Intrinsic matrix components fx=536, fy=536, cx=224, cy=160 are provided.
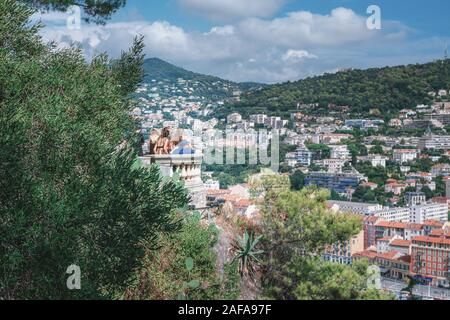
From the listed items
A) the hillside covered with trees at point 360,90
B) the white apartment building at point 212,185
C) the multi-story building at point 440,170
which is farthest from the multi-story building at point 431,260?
the hillside covered with trees at point 360,90

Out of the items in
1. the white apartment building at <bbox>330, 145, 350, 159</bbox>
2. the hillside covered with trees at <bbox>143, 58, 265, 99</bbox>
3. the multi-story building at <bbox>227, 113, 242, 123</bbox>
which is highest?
the hillside covered with trees at <bbox>143, 58, 265, 99</bbox>

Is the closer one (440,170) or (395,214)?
(395,214)

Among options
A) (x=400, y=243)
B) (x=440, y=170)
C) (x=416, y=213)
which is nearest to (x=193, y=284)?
(x=400, y=243)

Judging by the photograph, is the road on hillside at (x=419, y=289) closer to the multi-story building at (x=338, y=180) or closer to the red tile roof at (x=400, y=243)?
the red tile roof at (x=400, y=243)

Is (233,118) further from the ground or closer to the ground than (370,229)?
further from the ground

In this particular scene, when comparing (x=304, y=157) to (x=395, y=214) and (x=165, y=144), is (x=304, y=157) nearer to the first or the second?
(x=395, y=214)

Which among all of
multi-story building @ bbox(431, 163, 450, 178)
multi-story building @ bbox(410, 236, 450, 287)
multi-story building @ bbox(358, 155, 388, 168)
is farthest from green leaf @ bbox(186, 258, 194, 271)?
multi-story building @ bbox(358, 155, 388, 168)

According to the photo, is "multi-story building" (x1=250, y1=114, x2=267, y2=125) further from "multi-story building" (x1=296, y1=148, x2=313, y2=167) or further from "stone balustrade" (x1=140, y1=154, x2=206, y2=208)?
"stone balustrade" (x1=140, y1=154, x2=206, y2=208)
